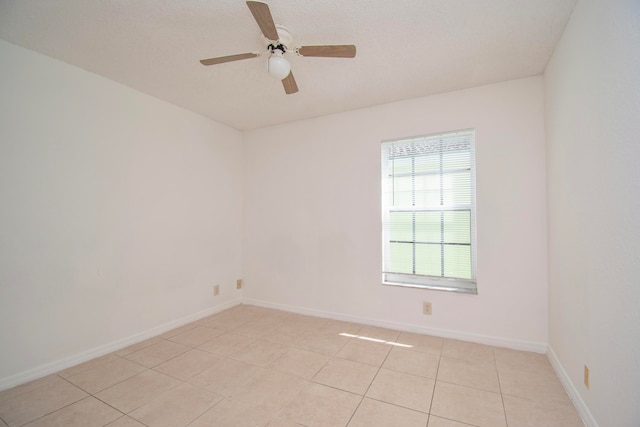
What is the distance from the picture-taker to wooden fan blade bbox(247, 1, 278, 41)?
4.39 feet

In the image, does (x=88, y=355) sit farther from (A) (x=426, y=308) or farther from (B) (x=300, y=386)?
(A) (x=426, y=308)

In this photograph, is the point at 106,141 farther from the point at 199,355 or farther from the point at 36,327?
the point at 199,355

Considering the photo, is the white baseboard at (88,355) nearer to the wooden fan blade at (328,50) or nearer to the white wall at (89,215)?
the white wall at (89,215)

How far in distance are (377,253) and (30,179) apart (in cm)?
316

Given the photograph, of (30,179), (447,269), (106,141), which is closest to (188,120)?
(106,141)

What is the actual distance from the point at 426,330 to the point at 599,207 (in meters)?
1.89

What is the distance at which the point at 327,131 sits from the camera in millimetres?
3369

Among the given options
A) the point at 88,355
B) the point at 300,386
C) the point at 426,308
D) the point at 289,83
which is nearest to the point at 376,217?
the point at 426,308

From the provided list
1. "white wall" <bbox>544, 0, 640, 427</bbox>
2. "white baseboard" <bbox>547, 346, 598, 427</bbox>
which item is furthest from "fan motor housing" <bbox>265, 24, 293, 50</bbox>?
"white baseboard" <bbox>547, 346, 598, 427</bbox>

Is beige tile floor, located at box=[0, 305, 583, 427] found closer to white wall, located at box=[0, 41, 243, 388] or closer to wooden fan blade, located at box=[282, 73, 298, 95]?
white wall, located at box=[0, 41, 243, 388]

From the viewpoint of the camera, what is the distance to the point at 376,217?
305 cm

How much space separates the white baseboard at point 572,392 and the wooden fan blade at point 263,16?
9.25ft

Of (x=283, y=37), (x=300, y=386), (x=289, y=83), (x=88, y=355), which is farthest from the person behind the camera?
(x=88, y=355)

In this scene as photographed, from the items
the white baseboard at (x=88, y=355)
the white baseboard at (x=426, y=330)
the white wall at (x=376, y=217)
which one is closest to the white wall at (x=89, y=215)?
the white baseboard at (x=88, y=355)
